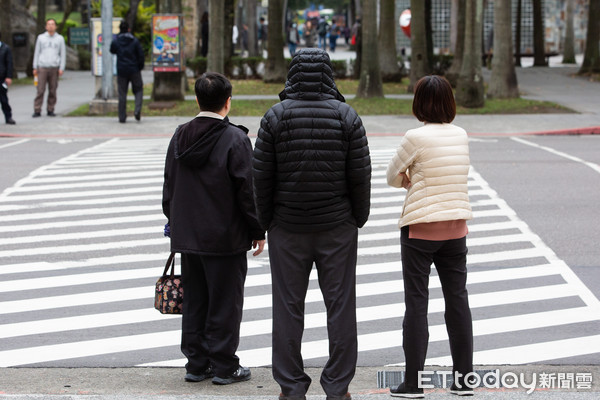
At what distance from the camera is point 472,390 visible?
546cm

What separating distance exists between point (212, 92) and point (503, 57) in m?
21.2

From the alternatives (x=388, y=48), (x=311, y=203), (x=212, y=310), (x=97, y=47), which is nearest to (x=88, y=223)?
(x=212, y=310)

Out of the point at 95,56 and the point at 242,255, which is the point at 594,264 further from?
the point at 95,56

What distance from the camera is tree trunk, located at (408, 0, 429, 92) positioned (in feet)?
96.3

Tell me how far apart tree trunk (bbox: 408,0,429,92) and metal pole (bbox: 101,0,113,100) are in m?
9.83

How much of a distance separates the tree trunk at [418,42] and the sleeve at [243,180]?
24.2 m

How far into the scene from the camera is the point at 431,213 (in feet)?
17.3

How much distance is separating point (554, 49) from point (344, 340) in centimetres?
5833

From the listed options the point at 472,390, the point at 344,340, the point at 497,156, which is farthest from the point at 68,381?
the point at 497,156

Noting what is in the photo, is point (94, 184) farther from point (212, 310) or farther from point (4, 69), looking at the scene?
point (212, 310)

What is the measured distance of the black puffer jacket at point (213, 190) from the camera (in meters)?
5.59

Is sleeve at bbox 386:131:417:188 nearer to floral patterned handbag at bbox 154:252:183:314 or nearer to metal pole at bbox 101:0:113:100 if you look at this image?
floral patterned handbag at bbox 154:252:183:314

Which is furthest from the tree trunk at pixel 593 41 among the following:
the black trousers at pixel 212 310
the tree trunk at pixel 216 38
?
the black trousers at pixel 212 310

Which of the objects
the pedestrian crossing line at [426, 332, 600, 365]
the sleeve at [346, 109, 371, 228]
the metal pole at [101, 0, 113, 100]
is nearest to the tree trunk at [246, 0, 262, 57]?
the metal pole at [101, 0, 113, 100]
